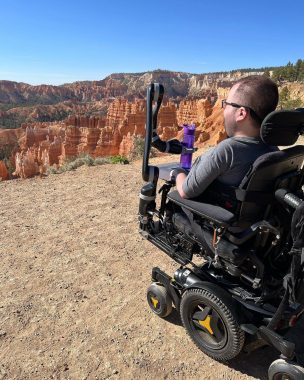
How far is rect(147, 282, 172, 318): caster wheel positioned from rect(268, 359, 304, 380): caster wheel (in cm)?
115

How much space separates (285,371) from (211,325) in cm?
62

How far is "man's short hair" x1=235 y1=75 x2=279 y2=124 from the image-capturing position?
2.38 metres

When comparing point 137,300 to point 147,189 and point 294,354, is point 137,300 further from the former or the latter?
point 294,354

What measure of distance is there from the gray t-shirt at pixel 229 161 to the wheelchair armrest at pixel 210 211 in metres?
0.16

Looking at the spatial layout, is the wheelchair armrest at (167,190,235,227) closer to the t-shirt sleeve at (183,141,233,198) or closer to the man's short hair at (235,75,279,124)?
the t-shirt sleeve at (183,141,233,198)

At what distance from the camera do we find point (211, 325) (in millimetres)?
2730

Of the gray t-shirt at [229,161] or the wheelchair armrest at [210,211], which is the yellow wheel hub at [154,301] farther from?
the gray t-shirt at [229,161]

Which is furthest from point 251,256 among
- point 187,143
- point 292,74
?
point 292,74

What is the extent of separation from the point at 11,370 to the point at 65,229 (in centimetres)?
283

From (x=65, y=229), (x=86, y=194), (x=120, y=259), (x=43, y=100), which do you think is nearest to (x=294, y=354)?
(x=120, y=259)

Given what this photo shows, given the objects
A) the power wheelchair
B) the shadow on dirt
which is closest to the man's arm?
the power wheelchair

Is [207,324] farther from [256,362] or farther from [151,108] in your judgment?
[151,108]

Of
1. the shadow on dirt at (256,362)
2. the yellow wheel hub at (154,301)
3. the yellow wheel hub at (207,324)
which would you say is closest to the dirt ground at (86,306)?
the shadow on dirt at (256,362)

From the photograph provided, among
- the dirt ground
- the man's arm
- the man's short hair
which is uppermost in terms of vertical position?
the man's short hair
